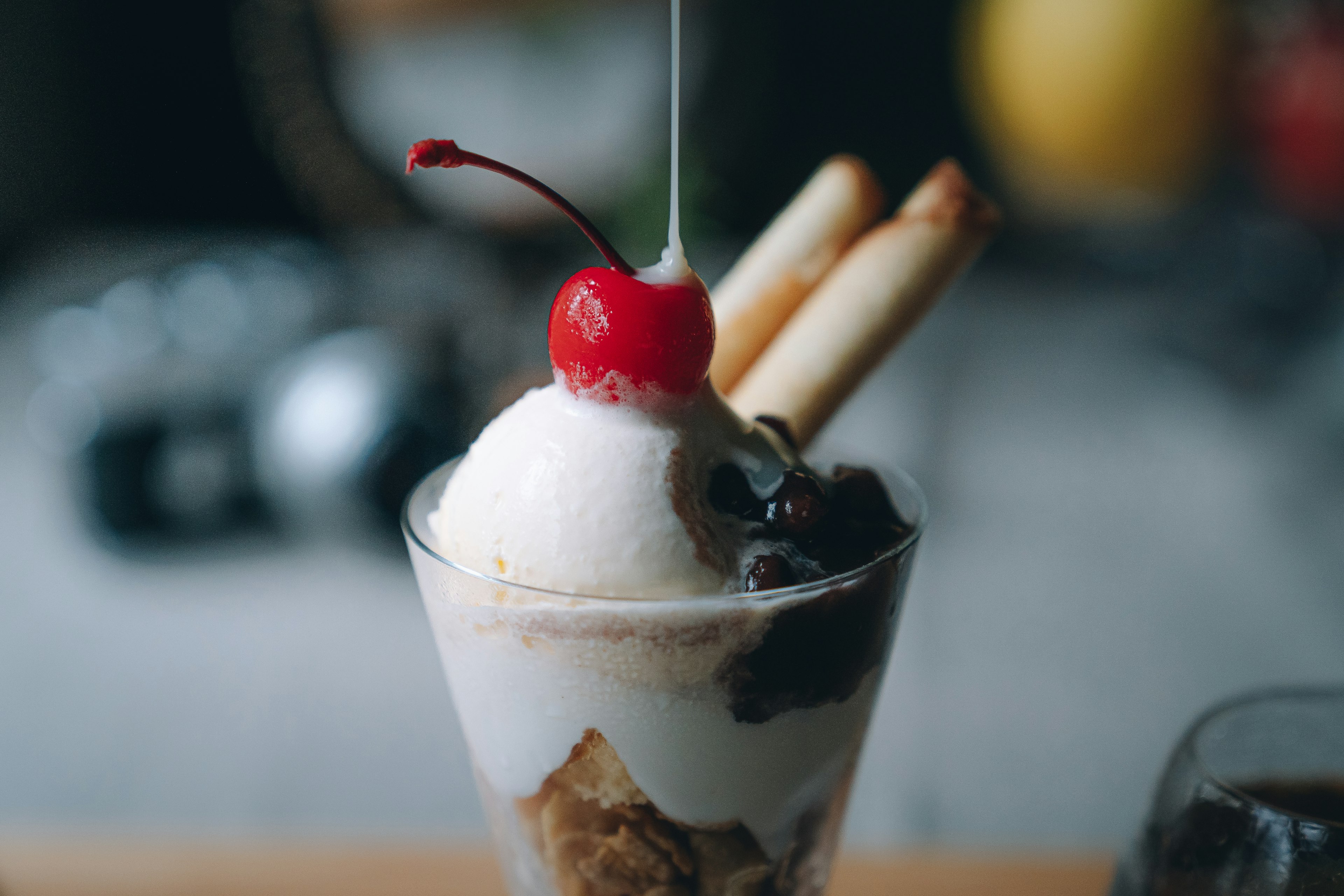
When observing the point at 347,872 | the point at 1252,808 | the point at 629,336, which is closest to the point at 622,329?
the point at 629,336

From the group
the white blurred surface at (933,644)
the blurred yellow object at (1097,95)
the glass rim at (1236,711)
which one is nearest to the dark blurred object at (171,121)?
the white blurred surface at (933,644)

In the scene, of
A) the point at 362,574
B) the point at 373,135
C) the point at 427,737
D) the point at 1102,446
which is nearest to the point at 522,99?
the point at 373,135

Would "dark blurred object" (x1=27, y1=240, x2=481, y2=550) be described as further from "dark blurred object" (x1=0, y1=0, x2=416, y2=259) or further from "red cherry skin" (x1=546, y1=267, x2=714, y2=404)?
"red cherry skin" (x1=546, y1=267, x2=714, y2=404)

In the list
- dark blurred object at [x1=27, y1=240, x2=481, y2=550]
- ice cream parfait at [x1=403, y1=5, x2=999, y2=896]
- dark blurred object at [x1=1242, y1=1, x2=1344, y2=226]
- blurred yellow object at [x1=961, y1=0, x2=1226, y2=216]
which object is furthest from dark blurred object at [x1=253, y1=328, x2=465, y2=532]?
dark blurred object at [x1=1242, y1=1, x2=1344, y2=226]

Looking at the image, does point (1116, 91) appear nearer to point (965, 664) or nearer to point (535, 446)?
point (965, 664)

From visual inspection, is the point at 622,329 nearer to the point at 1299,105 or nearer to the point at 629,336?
the point at 629,336

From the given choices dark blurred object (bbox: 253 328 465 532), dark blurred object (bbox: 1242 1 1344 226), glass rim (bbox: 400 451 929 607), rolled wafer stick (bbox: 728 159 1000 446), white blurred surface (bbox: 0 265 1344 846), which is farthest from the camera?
dark blurred object (bbox: 1242 1 1344 226)

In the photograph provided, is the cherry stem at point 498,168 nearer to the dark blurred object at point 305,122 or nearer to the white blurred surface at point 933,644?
the white blurred surface at point 933,644
